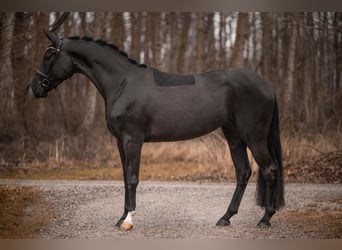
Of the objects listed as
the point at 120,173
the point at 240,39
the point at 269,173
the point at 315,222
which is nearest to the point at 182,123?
the point at 269,173

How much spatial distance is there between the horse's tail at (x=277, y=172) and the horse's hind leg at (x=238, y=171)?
0.15m

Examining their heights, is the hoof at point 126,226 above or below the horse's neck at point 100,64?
below

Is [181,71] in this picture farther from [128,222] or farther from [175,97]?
[128,222]

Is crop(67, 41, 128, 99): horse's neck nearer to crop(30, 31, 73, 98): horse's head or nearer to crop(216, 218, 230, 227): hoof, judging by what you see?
crop(30, 31, 73, 98): horse's head

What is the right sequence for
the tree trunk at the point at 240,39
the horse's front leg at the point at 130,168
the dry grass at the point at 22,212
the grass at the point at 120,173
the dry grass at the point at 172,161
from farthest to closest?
the tree trunk at the point at 240,39
the grass at the point at 120,173
the dry grass at the point at 172,161
the dry grass at the point at 22,212
the horse's front leg at the point at 130,168

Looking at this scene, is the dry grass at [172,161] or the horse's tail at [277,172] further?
the dry grass at [172,161]

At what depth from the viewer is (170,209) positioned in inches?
211

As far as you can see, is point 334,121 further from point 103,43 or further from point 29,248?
point 29,248

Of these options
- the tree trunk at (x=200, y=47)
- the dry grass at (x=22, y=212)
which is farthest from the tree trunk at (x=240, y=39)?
the dry grass at (x=22, y=212)

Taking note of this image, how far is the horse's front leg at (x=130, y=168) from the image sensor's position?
4301 mm

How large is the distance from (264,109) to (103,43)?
64.8 inches

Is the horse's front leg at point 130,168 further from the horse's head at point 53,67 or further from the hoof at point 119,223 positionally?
the horse's head at point 53,67

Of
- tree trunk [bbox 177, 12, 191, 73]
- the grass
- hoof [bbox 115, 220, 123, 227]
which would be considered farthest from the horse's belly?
tree trunk [bbox 177, 12, 191, 73]

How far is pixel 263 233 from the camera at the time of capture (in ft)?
14.7
